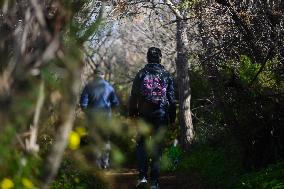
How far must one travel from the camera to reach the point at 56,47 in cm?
249

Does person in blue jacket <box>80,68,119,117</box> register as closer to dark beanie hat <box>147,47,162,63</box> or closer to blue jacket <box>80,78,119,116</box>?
blue jacket <box>80,78,119,116</box>

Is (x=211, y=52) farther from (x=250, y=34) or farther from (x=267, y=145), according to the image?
(x=267, y=145)

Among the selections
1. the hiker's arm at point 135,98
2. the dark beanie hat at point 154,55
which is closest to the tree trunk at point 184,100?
the dark beanie hat at point 154,55

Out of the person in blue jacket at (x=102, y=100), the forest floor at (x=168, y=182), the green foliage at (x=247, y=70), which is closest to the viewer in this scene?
the green foliage at (x=247, y=70)

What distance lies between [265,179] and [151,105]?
1893 mm

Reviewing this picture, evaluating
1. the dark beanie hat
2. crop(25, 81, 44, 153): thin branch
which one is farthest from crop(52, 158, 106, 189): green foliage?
crop(25, 81, 44, 153): thin branch

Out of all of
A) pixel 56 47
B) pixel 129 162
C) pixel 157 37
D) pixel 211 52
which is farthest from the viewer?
pixel 157 37

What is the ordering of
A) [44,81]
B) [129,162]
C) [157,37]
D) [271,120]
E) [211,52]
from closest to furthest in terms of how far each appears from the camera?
[44,81]
[271,120]
[211,52]
[129,162]
[157,37]

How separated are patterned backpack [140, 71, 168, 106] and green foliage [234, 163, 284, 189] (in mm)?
1376

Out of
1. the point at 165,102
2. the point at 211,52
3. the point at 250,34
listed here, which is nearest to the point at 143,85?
the point at 165,102

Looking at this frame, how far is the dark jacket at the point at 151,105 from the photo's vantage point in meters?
8.03

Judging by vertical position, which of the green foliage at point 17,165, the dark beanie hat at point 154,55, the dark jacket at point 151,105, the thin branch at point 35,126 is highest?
the dark beanie hat at point 154,55

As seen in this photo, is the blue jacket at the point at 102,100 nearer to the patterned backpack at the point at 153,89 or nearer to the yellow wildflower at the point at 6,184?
the patterned backpack at the point at 153,89

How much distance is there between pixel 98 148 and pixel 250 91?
5.18 meters
